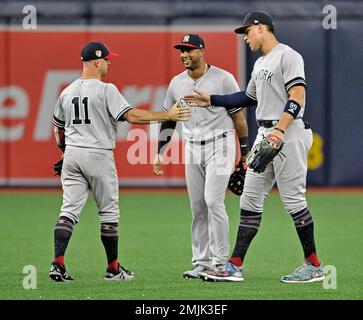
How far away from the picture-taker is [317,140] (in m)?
18.2

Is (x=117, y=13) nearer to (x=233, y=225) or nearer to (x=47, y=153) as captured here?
(x=47, y=153)

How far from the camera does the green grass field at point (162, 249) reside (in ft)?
26.9

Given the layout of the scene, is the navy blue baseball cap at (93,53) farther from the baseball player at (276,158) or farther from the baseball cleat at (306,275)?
the baseball cleat at (306,275)

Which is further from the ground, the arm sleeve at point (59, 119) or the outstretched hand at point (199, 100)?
the outstretched hand at point (199, 100)

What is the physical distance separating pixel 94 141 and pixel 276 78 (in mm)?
1521

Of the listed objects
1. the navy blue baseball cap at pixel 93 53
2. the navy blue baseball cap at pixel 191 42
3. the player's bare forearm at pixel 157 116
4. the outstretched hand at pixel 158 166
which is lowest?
the outstretched hand at pixel 158 166

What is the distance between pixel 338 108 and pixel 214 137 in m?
9.25

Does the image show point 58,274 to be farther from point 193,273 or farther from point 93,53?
point 93,53

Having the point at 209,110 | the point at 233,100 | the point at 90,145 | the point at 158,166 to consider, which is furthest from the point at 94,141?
the point at 233,100

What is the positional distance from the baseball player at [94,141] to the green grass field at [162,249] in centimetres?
44

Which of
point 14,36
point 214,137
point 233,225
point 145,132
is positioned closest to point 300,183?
point 214,137

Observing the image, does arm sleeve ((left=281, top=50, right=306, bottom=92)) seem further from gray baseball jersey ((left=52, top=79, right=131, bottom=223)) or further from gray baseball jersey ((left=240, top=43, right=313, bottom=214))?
gray baseball jersey ((left=52, top=79, right=131, bottom=223))

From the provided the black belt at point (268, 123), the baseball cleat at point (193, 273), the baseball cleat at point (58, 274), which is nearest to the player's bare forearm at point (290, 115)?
the black belt at point (268, 123)

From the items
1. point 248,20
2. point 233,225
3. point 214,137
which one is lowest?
point 233,225
